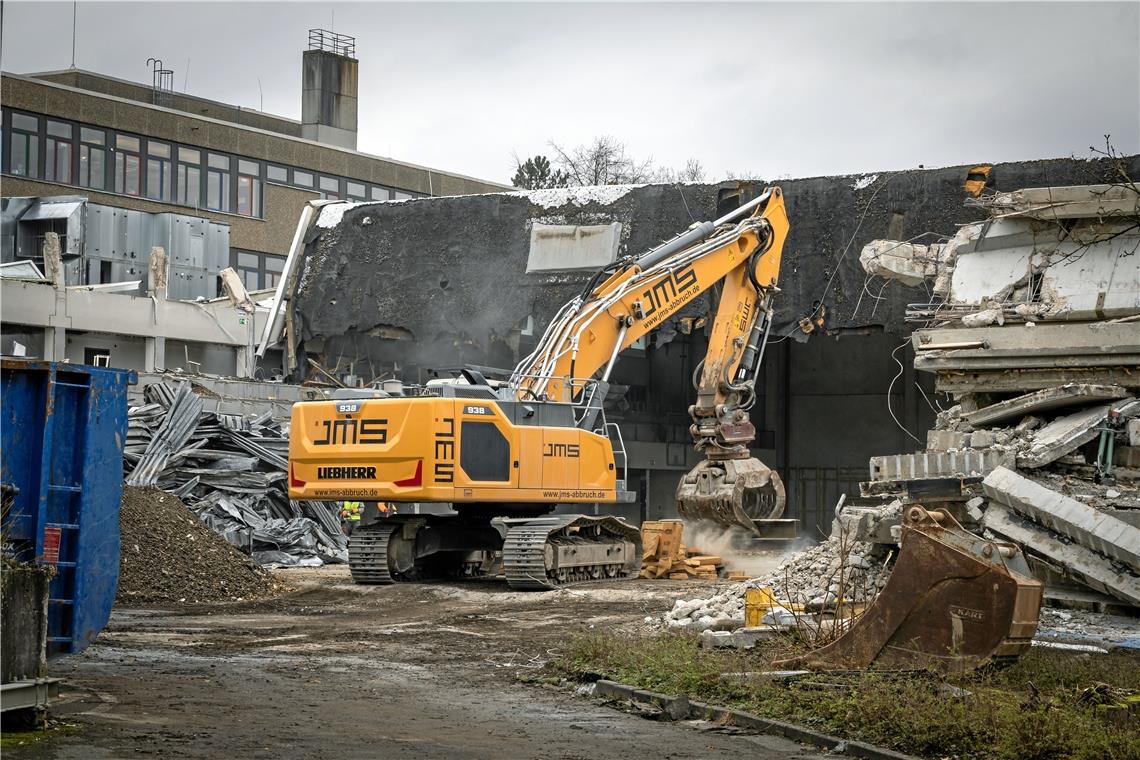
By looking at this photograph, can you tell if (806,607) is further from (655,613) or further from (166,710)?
(166,710)

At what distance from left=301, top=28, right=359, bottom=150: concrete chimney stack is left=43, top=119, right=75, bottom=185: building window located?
40.9 feet

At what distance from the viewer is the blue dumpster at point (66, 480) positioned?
8.88m

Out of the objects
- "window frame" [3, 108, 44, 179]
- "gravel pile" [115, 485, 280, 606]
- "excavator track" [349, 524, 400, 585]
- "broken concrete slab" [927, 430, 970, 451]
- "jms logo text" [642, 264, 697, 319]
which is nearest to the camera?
"broken concrete slab" [927, 430, 970, 451]

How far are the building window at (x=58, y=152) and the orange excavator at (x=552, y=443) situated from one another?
27865 millimetres

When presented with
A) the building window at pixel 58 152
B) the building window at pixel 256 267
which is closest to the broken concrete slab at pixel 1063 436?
the building window at pixel 58 152

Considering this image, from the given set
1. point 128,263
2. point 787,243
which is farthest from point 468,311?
point 128,263

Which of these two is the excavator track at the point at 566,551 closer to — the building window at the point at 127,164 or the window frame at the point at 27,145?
the window frame at the point at 27,145

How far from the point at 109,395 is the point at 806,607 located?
571 centimetres

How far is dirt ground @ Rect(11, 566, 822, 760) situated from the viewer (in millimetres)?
7766

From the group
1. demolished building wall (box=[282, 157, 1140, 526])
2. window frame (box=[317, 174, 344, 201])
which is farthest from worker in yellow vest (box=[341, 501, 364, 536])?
window frame (box=[317, 174, 344, 201])

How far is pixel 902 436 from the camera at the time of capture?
1300 inches

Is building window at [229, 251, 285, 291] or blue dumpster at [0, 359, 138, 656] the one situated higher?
building window at [229, 251, 285, 291]

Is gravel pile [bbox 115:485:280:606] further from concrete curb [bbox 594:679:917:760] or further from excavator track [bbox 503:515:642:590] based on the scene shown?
concrete curb [bbox 594:679:917:760]

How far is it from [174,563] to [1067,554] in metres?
10.8
